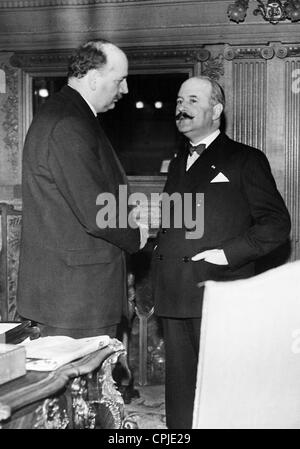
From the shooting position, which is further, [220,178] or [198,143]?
[198,143]

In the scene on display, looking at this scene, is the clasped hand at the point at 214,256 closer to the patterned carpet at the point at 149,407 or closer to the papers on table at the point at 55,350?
the papers on table at the point at 55,350

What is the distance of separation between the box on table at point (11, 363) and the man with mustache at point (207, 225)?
1.44m

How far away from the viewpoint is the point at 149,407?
4133 mm

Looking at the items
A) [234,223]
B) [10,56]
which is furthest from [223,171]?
[10,56]

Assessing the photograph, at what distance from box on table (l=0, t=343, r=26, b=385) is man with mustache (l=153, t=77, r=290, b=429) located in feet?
4.71

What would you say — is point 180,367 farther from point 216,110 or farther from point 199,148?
point 216,110

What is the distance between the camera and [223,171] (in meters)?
Result: 3.05

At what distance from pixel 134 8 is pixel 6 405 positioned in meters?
3.81

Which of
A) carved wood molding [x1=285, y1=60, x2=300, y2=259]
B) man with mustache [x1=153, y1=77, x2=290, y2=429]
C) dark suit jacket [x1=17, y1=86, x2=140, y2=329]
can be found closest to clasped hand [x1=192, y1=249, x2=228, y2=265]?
man with mustache [x1=153, y1=77, x2=290, y2=429]

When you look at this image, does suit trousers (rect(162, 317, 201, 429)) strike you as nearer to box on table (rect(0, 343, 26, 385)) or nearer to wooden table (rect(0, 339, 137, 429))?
wooden table (rect(0, 339, 137, 429))

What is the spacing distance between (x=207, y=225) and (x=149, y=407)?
164 centimetres

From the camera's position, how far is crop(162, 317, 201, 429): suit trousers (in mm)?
3191

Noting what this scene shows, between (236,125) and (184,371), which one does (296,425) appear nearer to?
(184,371)

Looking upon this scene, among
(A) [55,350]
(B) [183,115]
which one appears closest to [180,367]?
(B) [183,115]
